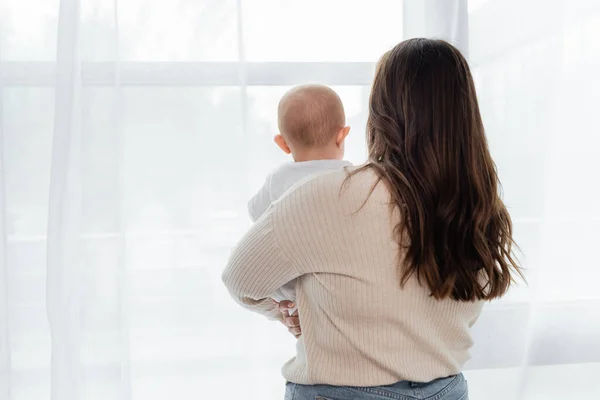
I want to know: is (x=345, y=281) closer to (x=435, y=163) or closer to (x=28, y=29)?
(x=435, y=163)

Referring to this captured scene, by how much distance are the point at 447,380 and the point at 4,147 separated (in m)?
1.24

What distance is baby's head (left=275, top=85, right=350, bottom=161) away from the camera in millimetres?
1387

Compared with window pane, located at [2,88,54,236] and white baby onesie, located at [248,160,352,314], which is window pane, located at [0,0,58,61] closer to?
window pane, located at [2,88,54,236]

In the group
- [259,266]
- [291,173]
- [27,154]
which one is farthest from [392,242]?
[27,154]

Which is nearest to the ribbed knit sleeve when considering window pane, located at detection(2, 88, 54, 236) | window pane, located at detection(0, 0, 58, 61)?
window pane, located at detection(2, 88, 54, 236)

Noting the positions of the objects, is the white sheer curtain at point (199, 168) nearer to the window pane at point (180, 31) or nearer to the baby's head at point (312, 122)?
the window pane at point (180, 31)

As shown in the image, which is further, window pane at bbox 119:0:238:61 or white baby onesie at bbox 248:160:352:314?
window pane at bbox 119:0:238:61

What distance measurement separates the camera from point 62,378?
1697 millimetres

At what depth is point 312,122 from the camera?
138 cm

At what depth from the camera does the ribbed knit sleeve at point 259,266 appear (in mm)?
1143

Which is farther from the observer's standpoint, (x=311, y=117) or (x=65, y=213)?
(x=65, y=213)

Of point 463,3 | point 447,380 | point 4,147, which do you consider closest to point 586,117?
point 463,3

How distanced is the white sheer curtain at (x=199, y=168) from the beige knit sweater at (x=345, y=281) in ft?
2.14

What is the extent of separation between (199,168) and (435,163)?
2.76ft
